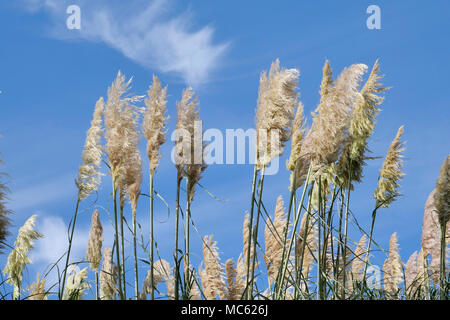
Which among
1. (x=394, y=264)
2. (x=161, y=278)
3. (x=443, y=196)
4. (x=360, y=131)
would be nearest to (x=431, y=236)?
(x=443, y=196)

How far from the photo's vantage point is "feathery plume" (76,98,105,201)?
15.2 ft

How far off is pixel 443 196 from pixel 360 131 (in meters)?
1.16

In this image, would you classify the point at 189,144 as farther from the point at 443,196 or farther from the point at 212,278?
the point at 443,196

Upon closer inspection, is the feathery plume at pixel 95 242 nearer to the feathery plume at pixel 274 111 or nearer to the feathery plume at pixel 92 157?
the feathery plume at pixel 92 157

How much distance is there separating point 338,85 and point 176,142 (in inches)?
51.2

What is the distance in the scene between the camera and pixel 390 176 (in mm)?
5285

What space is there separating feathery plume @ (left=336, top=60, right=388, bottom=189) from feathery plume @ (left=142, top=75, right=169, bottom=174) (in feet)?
5.34

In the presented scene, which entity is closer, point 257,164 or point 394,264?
point 257,164

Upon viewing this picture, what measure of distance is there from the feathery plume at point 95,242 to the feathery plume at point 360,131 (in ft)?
7.50

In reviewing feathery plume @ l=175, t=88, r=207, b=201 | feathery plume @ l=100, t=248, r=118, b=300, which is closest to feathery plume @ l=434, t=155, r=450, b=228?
feathery plume @ l=175, t=88, r=207, b=201
